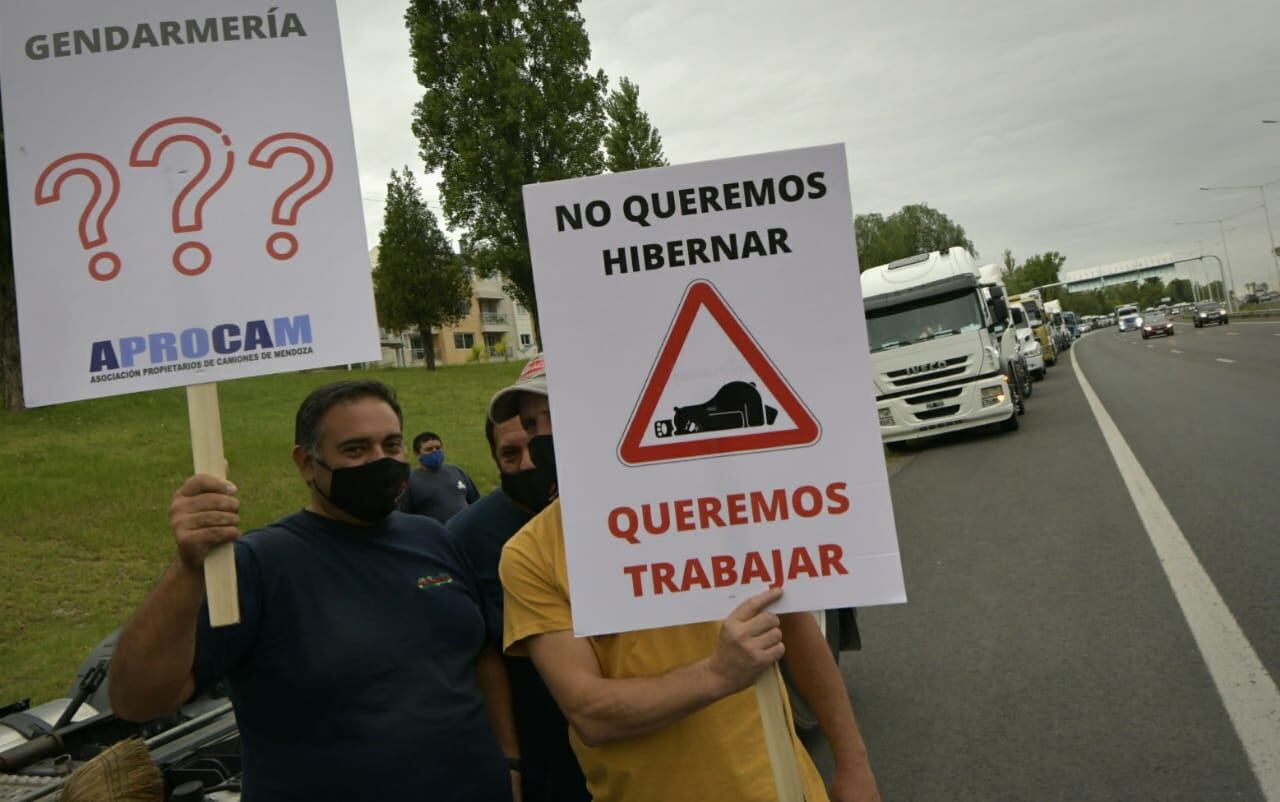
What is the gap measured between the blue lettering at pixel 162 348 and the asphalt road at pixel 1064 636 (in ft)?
11.4

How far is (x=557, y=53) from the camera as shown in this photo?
37.6m

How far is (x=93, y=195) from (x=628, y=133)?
4358 centimetres

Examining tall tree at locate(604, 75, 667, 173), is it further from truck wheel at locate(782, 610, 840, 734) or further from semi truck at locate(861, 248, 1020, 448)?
truck wheel at locate(782, 610, 840, 734)

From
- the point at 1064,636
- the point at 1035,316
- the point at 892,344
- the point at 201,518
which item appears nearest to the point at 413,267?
the point at 1035,316

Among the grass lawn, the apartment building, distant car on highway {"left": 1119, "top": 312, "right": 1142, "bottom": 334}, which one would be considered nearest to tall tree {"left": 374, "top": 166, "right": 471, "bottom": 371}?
the grass lawn

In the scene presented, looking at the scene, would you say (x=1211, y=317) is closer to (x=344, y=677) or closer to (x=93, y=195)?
(x=344, y=677)

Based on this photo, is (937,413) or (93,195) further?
(937,413)

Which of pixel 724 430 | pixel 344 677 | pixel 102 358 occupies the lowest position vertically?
pixel 344 677

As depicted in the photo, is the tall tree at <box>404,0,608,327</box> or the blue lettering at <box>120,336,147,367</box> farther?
the tall tree at <box>404,0,608,327</box>

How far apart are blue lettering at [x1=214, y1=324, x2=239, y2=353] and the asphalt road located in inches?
134

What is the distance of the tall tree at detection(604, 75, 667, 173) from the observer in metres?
43.0

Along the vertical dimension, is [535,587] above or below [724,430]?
below

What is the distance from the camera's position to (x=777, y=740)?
1829mm

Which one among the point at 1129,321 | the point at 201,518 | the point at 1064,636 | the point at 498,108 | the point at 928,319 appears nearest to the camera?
the point at 201,518
